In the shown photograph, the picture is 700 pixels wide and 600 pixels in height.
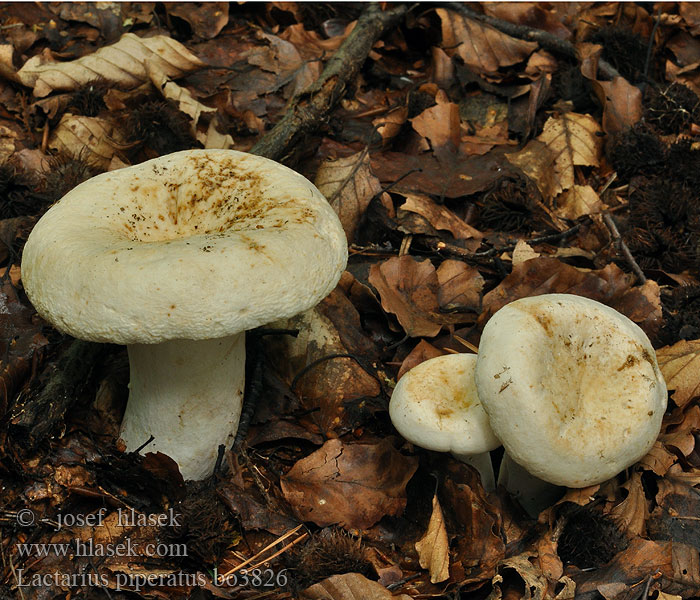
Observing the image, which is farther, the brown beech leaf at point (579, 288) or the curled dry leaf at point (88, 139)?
the curled dry leaf at point (88, 139)

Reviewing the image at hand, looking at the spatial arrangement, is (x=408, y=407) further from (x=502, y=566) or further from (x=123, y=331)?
(x=123, y=331)

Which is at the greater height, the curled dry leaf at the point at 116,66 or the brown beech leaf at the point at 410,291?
the curled dry leaf at the point at 116,66

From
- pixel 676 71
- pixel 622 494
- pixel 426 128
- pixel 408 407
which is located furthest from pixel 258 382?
pixel 676 71

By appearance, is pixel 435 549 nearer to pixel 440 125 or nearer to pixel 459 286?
pixel 459 286

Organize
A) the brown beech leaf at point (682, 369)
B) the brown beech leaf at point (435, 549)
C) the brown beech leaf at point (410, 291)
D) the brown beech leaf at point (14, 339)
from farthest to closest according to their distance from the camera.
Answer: the brown beech leaf at point (410, 291)
the brown beech leaf at point (682, 369)
the brown beech leaf at point (14, 339)
the brown beech leaf at point (435, 549)

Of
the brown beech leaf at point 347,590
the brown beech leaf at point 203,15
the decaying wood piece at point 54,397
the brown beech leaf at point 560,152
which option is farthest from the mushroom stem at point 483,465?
the brown beech leaf at point 203,15

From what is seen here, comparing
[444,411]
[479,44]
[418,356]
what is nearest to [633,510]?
[444,411]

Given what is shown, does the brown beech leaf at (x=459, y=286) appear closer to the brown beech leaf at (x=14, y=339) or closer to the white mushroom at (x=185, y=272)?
the white mushroom at (x=185, y=272)
